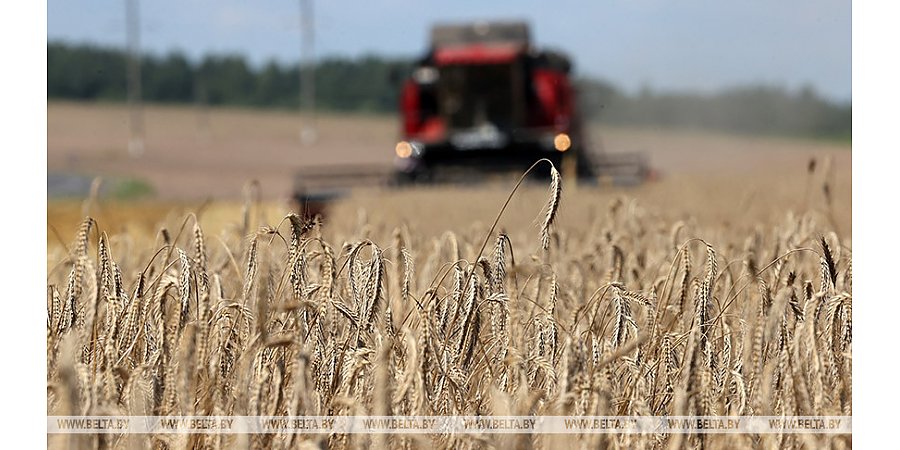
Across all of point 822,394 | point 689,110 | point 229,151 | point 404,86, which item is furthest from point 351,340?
point 689,110

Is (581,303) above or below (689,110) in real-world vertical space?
below

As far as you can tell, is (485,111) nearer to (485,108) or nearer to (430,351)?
(485,108)

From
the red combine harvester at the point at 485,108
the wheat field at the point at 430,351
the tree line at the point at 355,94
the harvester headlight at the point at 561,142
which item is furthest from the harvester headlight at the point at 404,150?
the tree line at the point at 355,94

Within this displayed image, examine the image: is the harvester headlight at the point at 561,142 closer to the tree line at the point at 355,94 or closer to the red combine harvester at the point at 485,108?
the red combine harvester at the point at 485,108

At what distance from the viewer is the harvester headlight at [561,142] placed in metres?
15.5

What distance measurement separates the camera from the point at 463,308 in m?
2.58

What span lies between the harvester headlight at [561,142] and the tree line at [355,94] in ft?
105

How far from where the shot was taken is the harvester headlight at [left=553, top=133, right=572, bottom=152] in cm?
1552

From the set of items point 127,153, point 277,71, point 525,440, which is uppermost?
point 277,71

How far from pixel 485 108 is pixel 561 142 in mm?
1167

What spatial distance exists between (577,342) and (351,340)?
Answer: 60cm

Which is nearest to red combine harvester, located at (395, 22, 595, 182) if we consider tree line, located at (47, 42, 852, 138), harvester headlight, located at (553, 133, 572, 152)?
harvester headlight, located at (553, 133, 572, 152)

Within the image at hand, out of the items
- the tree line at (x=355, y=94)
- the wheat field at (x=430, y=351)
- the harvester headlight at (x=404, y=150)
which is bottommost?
the wheat field at (x=430, y=351)

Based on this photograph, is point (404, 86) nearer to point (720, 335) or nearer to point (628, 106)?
point (720, 335)
